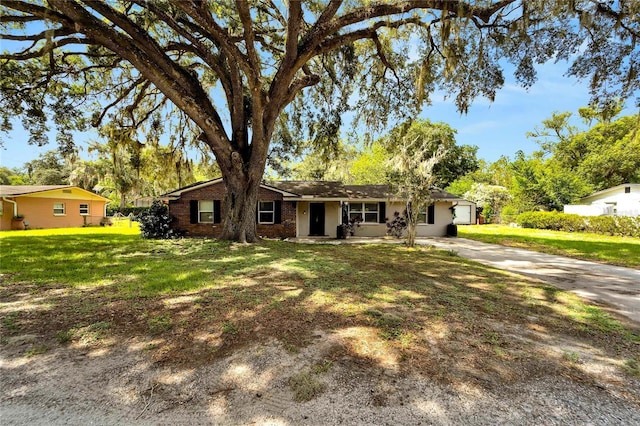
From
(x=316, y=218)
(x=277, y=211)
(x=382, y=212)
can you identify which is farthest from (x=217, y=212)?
(x=382, y=212)

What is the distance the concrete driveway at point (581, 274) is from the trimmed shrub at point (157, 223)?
42.4 ft

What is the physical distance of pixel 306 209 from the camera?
16766 mm

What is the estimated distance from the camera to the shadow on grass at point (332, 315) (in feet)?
Answer: 9.93

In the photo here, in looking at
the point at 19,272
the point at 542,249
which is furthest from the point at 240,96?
the point at 542,249

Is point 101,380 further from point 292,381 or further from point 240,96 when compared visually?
point 240,96

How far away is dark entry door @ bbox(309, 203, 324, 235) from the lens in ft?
55.5

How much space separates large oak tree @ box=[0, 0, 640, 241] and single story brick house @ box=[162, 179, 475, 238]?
11.3 feet

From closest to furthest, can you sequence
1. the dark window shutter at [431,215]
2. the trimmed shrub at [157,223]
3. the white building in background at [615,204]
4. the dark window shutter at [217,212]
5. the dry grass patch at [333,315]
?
the dry grass patch at [333,315] < the trimmed shrub at [157,223] < the dark window shutter at [217,212] < the dark window shutter at [431,215] < the white building in background at [615,204]

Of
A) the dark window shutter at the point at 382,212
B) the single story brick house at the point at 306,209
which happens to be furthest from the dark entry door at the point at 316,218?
the dark window shutter at the point at 382,212

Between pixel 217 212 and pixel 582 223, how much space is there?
22187 mm

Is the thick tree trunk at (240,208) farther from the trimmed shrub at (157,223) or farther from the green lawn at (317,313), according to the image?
the trimmed shrub at (157,223)

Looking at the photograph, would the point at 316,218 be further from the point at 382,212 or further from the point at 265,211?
the point at 382,212

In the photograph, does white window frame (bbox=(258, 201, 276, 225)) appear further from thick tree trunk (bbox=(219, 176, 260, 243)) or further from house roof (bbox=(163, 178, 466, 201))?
thick tree trunk (bbox=(219, 176, 260, 243))

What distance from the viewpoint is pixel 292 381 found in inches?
101
